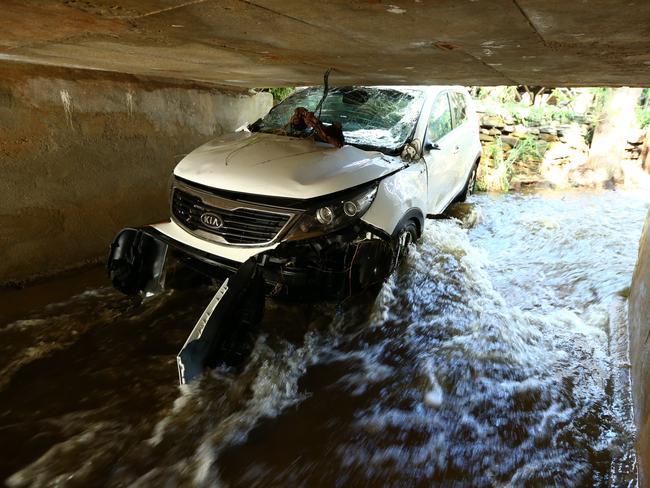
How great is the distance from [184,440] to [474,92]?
1092 cm

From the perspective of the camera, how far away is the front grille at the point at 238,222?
2854 mm

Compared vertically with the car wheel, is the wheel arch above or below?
above

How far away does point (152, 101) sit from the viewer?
464 centimetres

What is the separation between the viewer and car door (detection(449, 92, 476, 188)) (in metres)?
5.09

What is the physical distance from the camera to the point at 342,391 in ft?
9.07

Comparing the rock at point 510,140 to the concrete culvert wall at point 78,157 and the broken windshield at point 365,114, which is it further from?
the concrete culvert wall at point 78,157

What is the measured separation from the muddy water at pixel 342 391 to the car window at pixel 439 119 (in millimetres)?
1281

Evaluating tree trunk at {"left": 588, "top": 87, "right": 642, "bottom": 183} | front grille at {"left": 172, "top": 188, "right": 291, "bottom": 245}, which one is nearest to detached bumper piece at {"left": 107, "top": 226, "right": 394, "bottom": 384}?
front grille at {"left": 172, "top": 188, "right": 291, "bottom": 245}

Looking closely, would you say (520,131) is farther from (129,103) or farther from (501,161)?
(129,103)

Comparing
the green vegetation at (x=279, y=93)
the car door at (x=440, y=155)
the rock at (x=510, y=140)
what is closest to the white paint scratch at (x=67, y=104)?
the car door at (x=440, y=155)

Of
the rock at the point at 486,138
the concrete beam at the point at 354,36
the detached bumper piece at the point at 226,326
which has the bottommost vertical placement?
the detached bumper piece at the point at 226,326

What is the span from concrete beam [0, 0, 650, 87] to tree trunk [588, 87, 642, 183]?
5.50m

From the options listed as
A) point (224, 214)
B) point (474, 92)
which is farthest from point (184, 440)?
point (474, 92)

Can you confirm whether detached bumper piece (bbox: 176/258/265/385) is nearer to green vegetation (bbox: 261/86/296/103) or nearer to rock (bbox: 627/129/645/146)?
green vegetation (bbox: 261/86/296/103)
